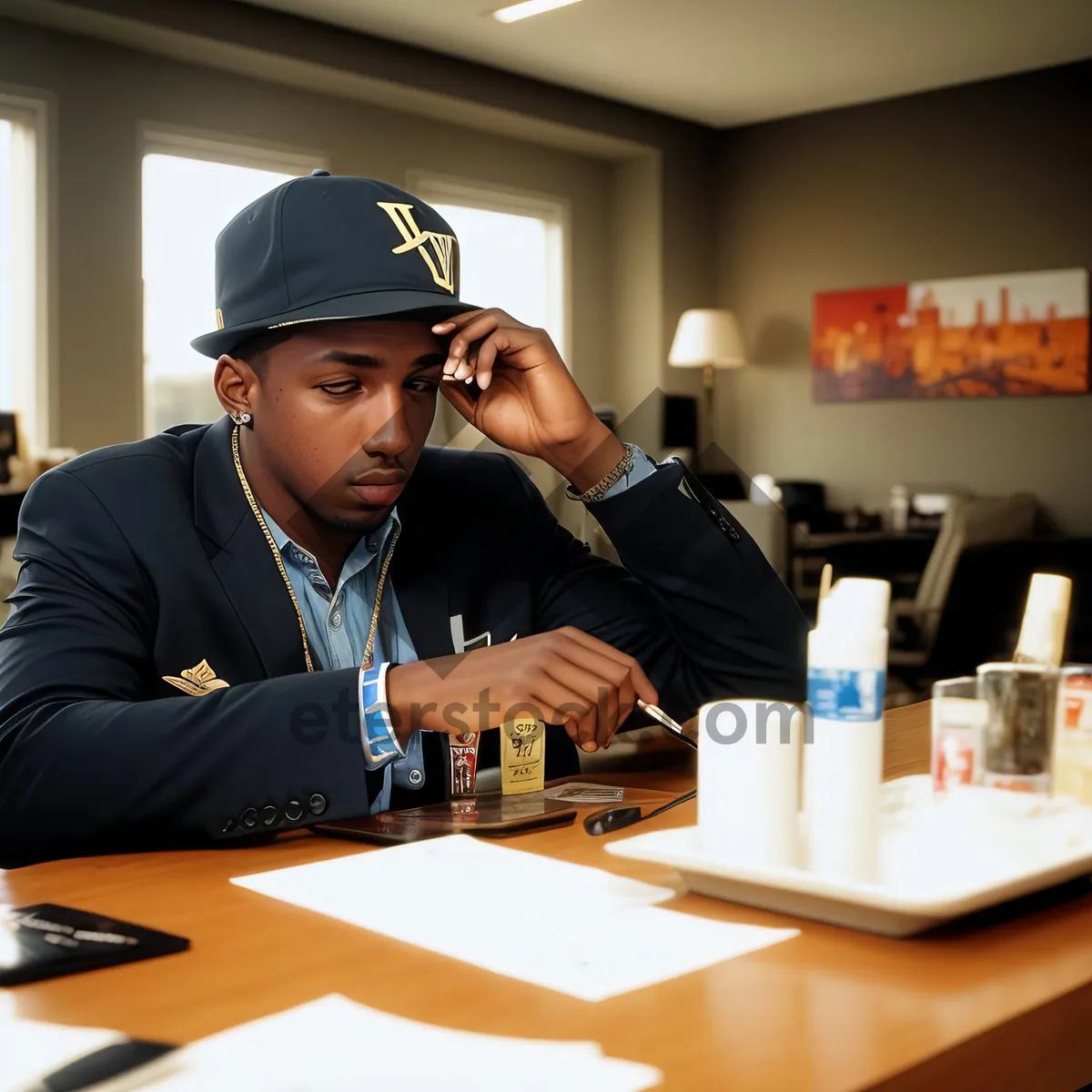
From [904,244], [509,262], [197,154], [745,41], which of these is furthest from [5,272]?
[904,244]

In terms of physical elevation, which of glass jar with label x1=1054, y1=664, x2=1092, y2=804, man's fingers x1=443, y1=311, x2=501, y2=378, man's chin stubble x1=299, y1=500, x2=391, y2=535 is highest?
man's fingers x1=443, y1=311, x2=501, y2=378

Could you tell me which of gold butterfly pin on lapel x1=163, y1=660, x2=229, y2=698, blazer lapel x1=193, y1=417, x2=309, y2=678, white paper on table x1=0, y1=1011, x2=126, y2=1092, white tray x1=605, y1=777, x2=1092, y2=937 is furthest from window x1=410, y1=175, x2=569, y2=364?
white paper on table x1=0, y1=1011, x2=126, y2=1092

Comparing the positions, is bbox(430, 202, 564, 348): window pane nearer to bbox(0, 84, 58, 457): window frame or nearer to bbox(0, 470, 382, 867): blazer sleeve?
bbox(0, 84, 58, 457): window frame

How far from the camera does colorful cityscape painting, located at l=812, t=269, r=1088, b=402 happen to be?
6477mm

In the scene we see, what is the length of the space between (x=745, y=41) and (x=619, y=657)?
5461 mm

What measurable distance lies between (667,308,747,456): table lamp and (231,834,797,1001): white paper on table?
6272 mm

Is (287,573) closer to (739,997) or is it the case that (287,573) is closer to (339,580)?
(339,580)

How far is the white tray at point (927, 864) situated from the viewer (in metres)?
0.77

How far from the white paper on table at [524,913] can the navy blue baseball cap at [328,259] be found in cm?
60

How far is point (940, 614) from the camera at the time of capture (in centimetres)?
516

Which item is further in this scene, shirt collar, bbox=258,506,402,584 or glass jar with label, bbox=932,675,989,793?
shirt collar, bbox=258,506,402,584

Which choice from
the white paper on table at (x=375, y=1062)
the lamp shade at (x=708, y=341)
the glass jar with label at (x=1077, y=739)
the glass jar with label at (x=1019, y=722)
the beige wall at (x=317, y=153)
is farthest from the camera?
the lamp shade at (x=708, y=341)

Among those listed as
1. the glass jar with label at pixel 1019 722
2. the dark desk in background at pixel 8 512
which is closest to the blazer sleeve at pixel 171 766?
the glass jar with label at pixel 1019 722

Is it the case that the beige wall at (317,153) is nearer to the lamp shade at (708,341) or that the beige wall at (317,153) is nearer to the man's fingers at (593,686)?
the lamp shade at (708,341)
